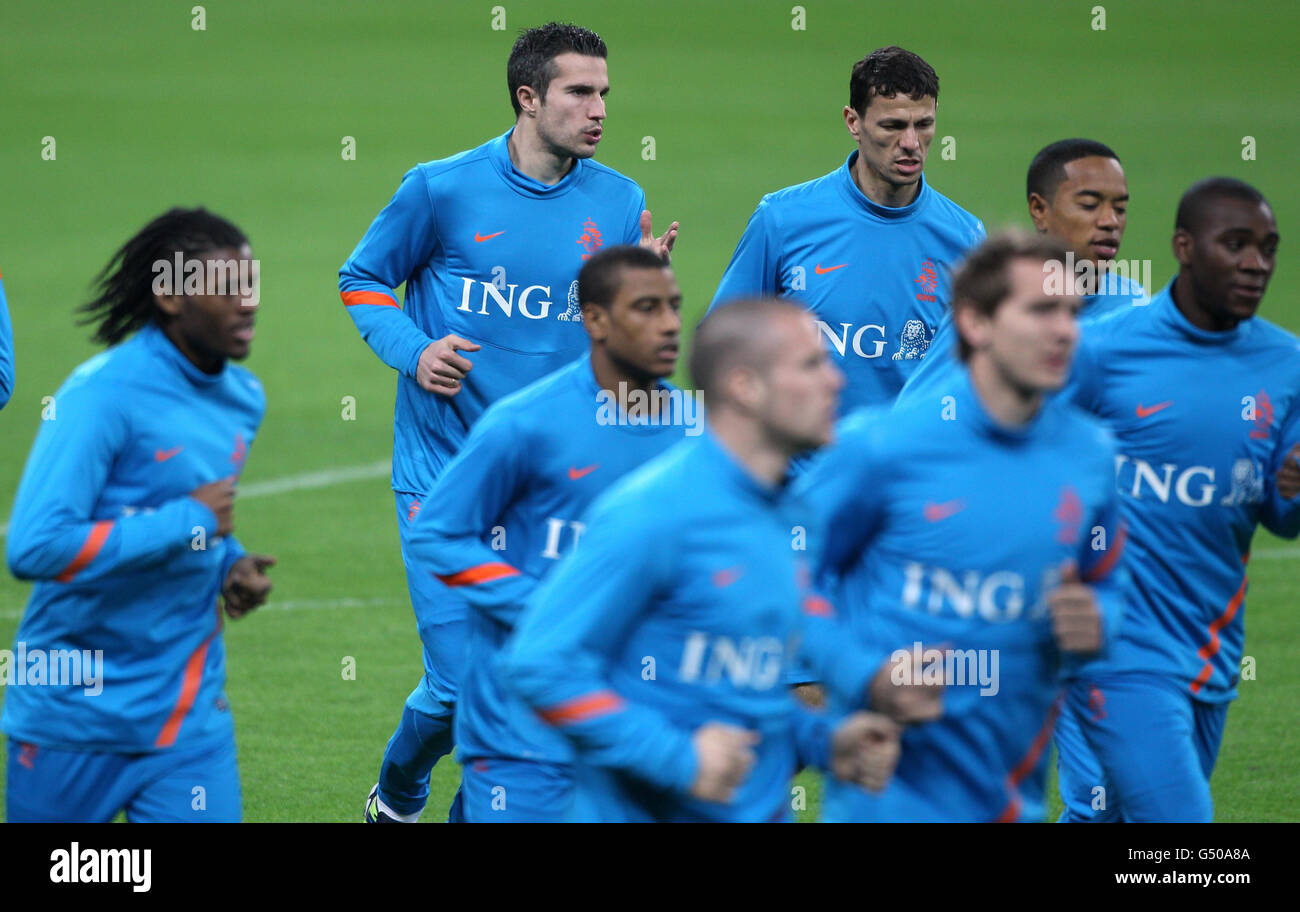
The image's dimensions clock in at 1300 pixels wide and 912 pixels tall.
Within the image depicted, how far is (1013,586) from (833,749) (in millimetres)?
653

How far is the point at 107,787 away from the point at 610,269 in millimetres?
1998

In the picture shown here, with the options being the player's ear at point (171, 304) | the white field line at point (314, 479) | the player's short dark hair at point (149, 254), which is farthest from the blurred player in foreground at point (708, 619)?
the white field line at point (314, 479)

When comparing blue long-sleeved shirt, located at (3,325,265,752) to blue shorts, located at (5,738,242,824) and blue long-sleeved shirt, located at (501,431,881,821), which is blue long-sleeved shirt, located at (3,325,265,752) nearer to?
blue shorts, located at (5,738,242,824)

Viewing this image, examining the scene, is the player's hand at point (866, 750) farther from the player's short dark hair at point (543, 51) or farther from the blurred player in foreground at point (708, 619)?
the player's short dark hair at point (543, 51)

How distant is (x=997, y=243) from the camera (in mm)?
4723

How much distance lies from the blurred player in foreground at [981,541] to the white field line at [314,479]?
9537 millimetres

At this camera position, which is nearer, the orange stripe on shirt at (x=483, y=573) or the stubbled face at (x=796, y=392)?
the stubbled face at (x=796, y=392)

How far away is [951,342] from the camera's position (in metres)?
5.98

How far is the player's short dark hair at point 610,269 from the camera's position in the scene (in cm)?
539

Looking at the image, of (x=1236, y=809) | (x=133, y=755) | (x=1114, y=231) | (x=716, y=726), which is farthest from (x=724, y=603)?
(x=1236, y=809)

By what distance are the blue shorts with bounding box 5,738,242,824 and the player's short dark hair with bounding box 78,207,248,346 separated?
1.18m

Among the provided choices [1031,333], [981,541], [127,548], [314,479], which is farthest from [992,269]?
[314,479]

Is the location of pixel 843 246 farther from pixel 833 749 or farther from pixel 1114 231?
pixel 833 749

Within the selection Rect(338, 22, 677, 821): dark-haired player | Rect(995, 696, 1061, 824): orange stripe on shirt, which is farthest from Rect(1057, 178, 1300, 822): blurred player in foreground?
Rect(338, 22, 677, 821): dark-haired player
